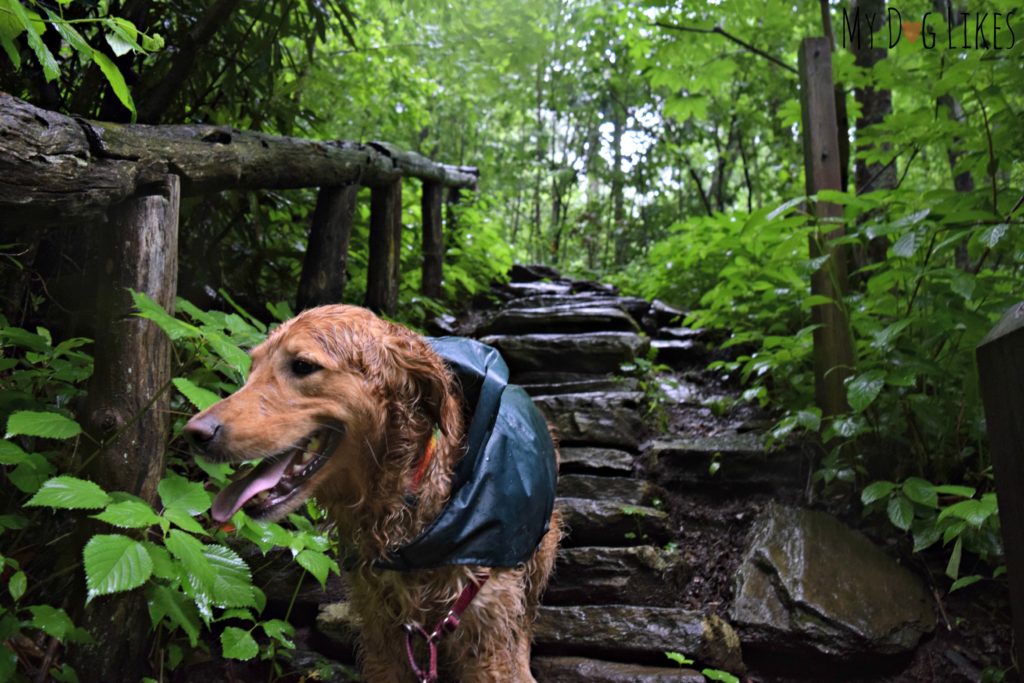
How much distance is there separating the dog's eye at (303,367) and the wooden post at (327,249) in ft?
8.70

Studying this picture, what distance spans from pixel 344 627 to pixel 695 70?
4.23 m

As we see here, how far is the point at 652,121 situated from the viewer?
1316 cm

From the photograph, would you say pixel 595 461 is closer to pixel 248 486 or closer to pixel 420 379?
pixel 420 379

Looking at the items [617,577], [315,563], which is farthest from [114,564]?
[617,577]

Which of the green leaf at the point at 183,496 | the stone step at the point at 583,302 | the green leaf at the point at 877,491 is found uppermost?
the stone step at the point at 583,302

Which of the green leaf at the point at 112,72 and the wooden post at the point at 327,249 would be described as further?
the wooden post at the point at 327,249

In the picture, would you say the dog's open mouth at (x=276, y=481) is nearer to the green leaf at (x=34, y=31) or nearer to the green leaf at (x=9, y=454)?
the green leaf at (x=9, y=454)

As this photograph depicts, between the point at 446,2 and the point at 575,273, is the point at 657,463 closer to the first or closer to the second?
the point at 446,2

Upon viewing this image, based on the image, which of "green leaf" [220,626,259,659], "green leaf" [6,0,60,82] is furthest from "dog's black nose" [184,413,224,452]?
"green leaf" [220,626,259,659]

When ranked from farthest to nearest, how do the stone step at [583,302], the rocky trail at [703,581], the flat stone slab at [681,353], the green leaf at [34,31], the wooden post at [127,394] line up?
the stone step at [583,302], the flat stone slab at [681,353], the rocky trail at [703,581], the wooden post at [127,394], the green leaf at [34,31]

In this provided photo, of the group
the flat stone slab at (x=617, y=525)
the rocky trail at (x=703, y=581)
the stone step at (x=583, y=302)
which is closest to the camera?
the rocky trail at (x=703, y=581)

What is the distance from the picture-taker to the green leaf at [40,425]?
1.83 metres

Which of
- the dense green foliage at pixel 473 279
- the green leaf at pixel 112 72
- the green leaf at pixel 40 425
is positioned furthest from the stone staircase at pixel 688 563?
the green leaf at pixel 112 72

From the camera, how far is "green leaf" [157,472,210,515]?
77.6 inches
